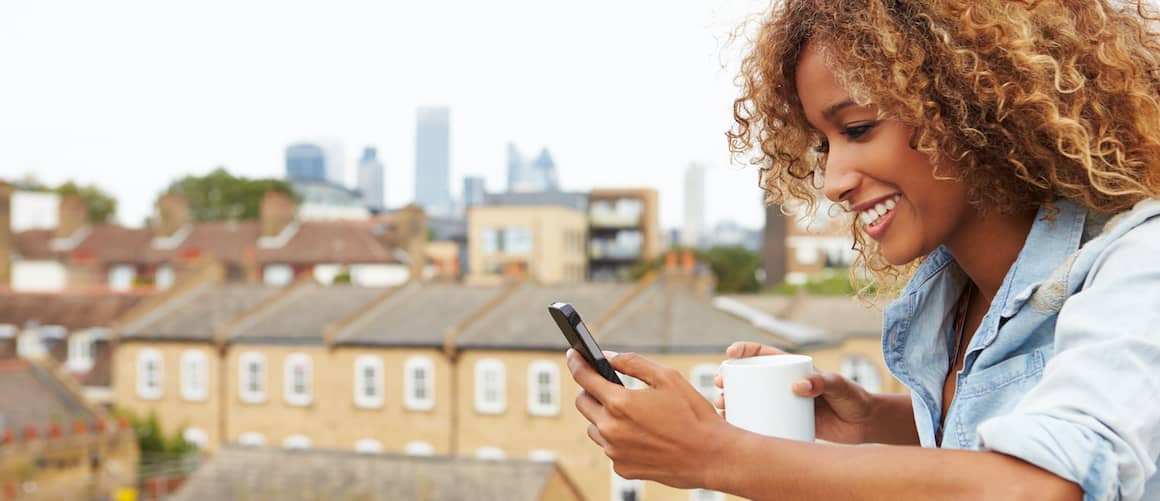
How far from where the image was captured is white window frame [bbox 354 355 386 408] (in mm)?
18281

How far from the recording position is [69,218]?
34.2 meters

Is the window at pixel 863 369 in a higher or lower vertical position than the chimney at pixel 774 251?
lower

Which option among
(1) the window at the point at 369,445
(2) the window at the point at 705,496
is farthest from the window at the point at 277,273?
(2) the window at the point at 705,496

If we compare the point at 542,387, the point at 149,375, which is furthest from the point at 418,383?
the point at 149,375

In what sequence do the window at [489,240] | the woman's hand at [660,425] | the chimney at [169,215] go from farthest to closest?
the window at [489,240] → the chimney at [169,215] → the woman's hand at [660,425]

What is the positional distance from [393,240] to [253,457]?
68.0 feet

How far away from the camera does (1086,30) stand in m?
1.01

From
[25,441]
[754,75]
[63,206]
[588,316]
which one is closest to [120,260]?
[63,206]

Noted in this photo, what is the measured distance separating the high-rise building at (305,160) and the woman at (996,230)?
9361 cm

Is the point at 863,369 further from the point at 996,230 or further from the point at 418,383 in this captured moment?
the point at 996,230

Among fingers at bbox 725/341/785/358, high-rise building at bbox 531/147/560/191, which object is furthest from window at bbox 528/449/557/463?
high-rise building at bbox 531/147/560/191

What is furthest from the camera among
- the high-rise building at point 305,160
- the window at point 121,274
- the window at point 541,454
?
the high-rise building at point 305,160

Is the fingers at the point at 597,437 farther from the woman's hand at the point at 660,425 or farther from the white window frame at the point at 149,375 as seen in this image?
the white window frame at the point at 149,375

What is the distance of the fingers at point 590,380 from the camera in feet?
3.15
